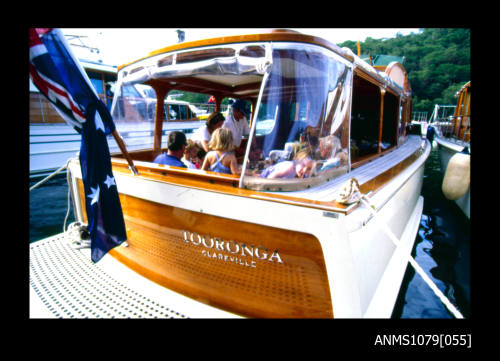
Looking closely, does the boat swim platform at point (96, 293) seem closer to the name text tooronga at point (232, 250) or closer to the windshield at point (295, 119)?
the name text tooronga at point (232, 250)

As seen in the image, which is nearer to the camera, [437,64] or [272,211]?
[272,211]

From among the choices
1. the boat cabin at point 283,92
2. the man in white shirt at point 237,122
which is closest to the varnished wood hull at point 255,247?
the boat cabin at point 283,92

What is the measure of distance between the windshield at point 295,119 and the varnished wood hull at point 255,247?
281 millimetres

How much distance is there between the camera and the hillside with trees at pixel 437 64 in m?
46.7

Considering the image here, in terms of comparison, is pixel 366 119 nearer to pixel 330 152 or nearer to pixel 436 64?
pixel 330 152

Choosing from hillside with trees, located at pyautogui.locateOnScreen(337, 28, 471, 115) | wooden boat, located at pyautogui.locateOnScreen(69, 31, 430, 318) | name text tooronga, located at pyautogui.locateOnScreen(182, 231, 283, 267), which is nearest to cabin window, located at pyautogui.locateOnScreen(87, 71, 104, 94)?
wooden boat, located at pyautogui.locateOnScreen(69, 31, 430, 318)

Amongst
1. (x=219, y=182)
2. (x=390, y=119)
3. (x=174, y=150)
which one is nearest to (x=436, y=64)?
(x=390, y=119)

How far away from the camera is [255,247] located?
1.92 metres

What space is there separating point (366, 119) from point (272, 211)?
14.2 feet

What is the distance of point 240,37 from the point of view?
2.06 metres

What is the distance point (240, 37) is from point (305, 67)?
0.56m

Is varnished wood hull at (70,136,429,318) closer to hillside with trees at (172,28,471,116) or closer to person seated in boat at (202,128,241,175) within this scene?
person seated in boat at (202,128,241,175)

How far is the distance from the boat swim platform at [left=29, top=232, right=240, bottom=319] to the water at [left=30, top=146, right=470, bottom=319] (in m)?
2.41

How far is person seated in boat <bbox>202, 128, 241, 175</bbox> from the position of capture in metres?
2.31
